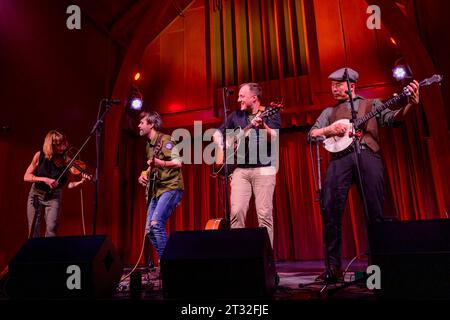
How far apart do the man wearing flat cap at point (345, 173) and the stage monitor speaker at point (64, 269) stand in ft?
5.30

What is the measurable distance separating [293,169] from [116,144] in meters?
3.25

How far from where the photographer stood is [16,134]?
4.73 metres

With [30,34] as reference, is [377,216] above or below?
below

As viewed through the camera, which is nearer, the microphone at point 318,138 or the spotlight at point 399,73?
the microphone at point 318,138

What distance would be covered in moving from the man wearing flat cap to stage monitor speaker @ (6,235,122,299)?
1.62m

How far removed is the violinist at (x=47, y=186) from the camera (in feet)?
12.9

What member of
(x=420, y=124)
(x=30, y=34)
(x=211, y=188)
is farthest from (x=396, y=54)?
(x=30, y=34)

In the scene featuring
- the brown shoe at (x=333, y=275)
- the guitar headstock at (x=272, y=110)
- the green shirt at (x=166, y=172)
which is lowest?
the brown shoe at (x=333, y=275)

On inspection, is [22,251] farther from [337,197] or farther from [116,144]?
[116,144]

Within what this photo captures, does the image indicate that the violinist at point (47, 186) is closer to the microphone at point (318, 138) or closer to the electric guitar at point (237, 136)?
the electric guitar at point (237, 136)

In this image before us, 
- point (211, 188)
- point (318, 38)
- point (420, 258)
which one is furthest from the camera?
point (211, 188)

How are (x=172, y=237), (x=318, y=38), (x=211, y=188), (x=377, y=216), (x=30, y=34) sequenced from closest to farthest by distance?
(x=172, y=237), (x=377, y=216), (x=30, y=34), (x=318, y=38), (x=211, y=188)

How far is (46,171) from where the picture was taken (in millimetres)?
4082

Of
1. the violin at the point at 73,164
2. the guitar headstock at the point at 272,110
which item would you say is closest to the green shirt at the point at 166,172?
the violin at the point at 73,164
